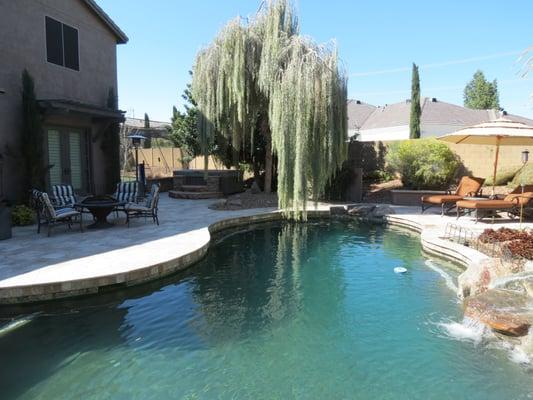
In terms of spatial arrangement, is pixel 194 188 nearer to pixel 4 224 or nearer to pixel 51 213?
pixel 51 213

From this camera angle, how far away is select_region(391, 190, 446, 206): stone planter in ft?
43.6

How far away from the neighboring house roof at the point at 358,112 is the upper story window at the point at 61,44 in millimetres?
24616

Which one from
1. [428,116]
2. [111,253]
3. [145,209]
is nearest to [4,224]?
[111,253]

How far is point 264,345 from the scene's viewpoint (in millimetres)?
4363

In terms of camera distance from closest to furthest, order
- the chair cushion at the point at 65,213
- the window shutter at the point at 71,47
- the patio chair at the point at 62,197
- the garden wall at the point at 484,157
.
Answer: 1. the chair cushion at the point at 65,213
2. the patio chair at the point at 62,197
3. the window shutter at the point at 71,47
4. the garden wall at the point at 484,157

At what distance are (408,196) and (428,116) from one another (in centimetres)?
1840

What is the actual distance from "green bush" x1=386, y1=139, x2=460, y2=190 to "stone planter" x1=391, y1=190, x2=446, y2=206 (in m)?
0.69

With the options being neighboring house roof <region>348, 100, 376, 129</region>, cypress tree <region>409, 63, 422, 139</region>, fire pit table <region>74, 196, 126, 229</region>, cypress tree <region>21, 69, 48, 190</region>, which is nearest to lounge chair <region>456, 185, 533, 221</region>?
fire pit table <region>74, 196, 126, 229</region>

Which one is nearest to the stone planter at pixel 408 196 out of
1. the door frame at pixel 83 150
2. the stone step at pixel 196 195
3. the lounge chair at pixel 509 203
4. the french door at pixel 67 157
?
the lounge chair at pixel 509 203

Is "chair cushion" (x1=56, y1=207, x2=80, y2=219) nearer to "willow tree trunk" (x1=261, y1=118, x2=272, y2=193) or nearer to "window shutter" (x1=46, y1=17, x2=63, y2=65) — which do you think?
"window shutter" (x1=46, y1=17, x2=63, y2=65)

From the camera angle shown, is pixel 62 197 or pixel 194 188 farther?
pixel 194 188

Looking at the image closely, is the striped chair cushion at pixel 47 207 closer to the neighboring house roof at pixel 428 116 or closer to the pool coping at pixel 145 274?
the pool coping at pixel 145 274

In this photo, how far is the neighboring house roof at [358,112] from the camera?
33906 millimetres

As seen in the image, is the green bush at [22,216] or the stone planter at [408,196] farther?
the stone planter at [408,196]
